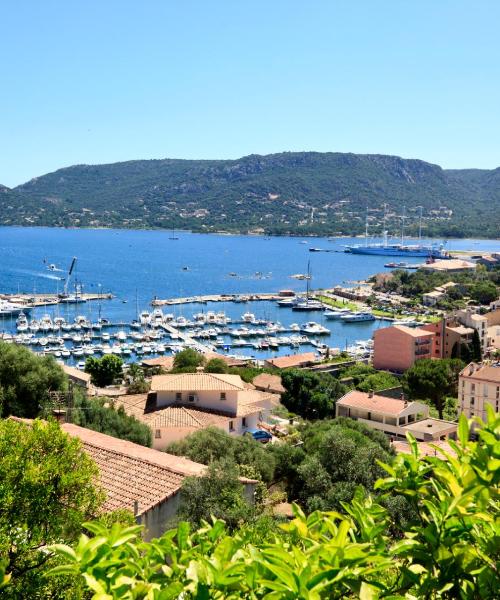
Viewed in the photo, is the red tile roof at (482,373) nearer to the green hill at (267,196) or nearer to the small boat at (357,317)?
the small boat at (357,317)

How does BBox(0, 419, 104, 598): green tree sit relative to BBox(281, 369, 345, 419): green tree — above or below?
above

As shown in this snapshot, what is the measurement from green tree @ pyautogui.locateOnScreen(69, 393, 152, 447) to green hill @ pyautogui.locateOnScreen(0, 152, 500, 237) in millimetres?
134552

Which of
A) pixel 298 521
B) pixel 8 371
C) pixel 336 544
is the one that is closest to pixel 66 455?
pixel 298 521

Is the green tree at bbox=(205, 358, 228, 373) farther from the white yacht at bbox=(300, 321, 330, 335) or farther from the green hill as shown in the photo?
the green hill

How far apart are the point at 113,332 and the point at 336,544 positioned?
43.9 metres

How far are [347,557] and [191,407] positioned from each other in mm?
14380

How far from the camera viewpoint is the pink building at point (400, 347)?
107 ft

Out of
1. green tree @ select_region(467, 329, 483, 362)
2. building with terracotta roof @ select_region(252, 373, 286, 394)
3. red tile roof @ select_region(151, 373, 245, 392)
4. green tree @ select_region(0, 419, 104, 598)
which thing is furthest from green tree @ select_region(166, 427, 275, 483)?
green tree @ select_region(467, 329, 483, 362)

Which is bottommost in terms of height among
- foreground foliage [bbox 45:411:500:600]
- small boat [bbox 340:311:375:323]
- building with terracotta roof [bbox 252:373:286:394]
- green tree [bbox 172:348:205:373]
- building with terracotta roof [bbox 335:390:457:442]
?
small boat [bbox 340:311:375:323]

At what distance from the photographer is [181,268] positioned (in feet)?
276

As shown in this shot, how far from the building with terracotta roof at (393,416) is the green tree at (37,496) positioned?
1524cm

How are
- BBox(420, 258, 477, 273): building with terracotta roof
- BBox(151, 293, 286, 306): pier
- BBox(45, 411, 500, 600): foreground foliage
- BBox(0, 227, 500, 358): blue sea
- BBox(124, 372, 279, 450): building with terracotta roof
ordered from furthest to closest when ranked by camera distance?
1. BBox(420, 258, 477, 273): building with terracotta roof
2. BBox(151, 293, 286, 306): pier
3. BBox(0, 227, 500, 358): blue sea
4. BBox(124, 372, 279, 450): building with terracotta roof
5. BBox(45, 411, 500, 600): foreground foliage

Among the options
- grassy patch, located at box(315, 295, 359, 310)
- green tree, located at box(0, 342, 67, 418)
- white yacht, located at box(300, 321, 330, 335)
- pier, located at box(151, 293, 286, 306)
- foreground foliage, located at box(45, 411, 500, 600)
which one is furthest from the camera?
grassy patch, located at box(315, 295, 359, 310)

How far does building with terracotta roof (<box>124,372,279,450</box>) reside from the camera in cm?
1377
